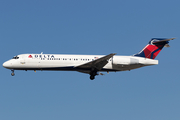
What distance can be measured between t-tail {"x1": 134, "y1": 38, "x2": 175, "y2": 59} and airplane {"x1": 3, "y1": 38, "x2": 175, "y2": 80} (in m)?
1.04

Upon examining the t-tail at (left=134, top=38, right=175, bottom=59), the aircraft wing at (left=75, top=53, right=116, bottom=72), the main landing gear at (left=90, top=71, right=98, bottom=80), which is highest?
the t-tail at (left=134, top=38, right=175, bottom=59)

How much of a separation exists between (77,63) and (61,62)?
2010 millimetres

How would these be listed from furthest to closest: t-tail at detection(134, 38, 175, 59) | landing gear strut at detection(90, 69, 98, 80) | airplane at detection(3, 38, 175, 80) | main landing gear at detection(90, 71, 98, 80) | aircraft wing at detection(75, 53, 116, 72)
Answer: t-tail at detection(134, 38, 175, 59) → main landing gear at detection(90, 71, 98, 80) → landing gear strut at detection(90, 69, 98, 80) → airplane at detection(3, 38, 175, 80) → aircraft wing at detection(75, 53, 116, 72)

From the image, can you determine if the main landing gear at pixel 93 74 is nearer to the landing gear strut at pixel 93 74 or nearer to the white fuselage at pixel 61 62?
the landing gear strut at pixel 93 74

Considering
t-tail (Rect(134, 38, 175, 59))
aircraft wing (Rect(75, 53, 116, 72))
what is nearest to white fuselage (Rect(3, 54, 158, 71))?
aircraft wing (Rect(75, 53, 116, 72))

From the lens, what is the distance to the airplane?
1438 inches

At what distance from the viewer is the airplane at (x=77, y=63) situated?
120ft

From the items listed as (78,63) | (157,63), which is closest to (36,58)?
(78,63)

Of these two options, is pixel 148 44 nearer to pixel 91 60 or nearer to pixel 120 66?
pixel 120 66

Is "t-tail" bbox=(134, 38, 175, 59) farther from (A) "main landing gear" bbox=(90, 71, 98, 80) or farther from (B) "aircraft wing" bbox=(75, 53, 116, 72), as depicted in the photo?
(A) "main landing gear" bbox=(90, 71, 98, 80)

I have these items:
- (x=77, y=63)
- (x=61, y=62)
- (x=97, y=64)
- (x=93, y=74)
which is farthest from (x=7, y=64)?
(x=97, y=64)

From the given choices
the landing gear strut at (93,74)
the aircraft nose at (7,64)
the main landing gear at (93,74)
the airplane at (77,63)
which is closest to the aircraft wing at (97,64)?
the airplane at (77,63)

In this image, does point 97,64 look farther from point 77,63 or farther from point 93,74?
point 77,63

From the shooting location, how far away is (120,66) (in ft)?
123
